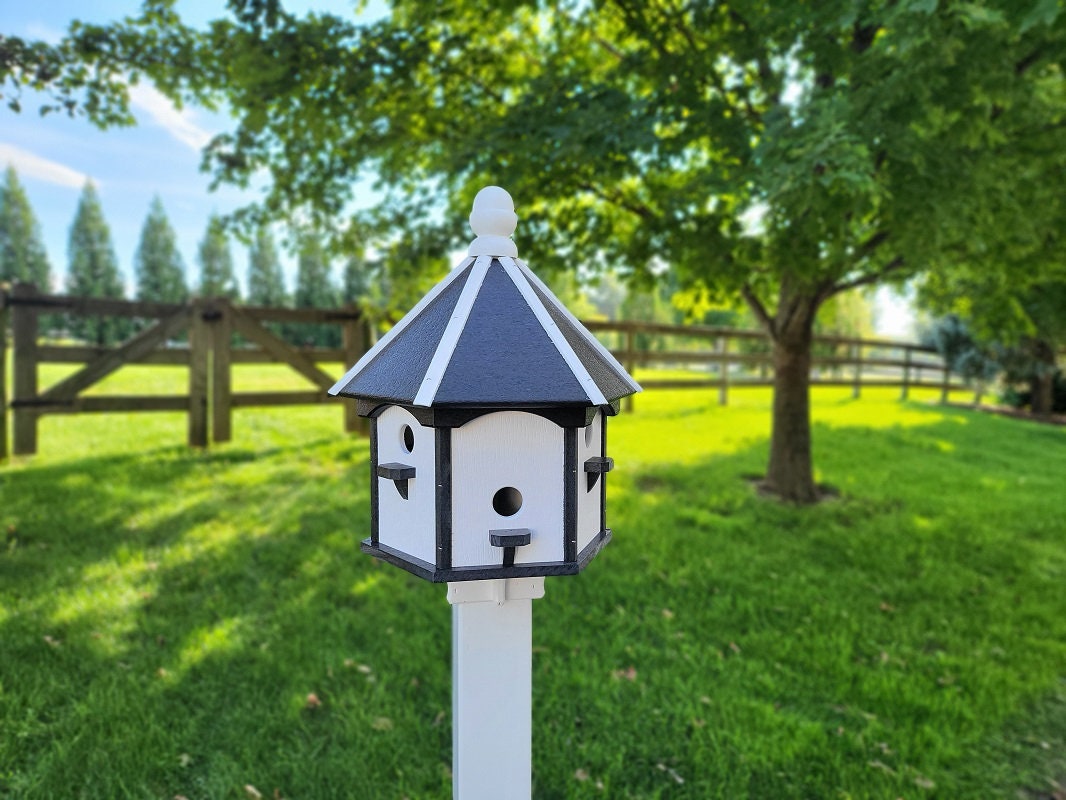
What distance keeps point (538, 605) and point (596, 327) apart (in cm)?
524

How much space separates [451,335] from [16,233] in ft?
175

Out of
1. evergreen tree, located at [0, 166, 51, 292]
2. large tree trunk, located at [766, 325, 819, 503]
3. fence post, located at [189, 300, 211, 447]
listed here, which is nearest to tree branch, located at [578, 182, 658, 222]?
large tree trunk, located at [766, 325, 819, 503]

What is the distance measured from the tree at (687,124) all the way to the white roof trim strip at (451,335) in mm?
1759

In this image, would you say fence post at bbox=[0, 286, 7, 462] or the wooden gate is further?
the wooden gate

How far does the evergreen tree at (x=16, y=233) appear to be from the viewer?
38.9 metres

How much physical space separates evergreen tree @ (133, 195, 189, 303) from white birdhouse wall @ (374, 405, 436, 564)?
5118 centimetres

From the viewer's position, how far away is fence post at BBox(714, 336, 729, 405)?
10.6 metres

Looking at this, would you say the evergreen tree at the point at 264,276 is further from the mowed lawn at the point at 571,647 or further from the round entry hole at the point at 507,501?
the round entry hole at the point at 507,501

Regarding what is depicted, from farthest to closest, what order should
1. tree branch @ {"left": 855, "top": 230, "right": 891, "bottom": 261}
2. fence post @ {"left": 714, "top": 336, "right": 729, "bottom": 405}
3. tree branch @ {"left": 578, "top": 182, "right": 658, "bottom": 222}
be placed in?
fence post @ {"left": 714, "top": 336, "right": 729, "bottom": 405} < tree branch @ {"left": 578, "top": 182, "right": 658, "bottom": 222} < tree branch @ {"left": 855, "top": 230, "right": 891, "bottom": 261}

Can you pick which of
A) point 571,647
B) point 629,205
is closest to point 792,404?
point 629,205

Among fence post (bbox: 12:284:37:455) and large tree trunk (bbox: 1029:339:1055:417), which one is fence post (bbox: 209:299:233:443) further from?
large tree trunk (bbox: 1029:339:1055:417)

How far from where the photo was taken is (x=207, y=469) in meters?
5.99

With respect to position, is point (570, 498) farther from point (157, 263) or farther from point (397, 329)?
point (157, 263)

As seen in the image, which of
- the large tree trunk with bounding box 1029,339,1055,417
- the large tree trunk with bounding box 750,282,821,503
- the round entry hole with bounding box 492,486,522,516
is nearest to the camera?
the round entry hole with bounding box 492,486,522,516
